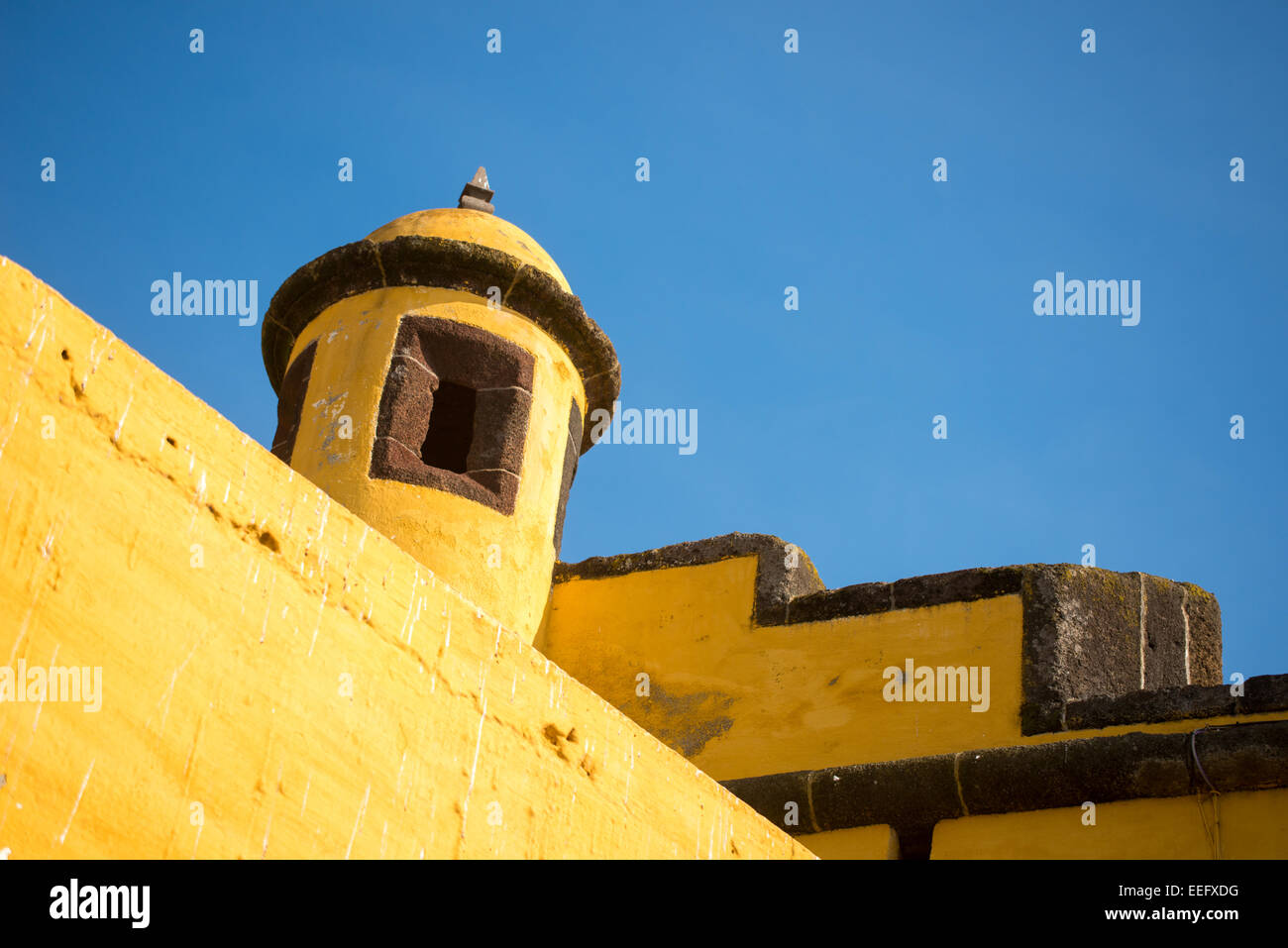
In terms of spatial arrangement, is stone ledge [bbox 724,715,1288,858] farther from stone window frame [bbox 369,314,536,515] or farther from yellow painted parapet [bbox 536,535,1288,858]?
stone window frame [bbox 369,314,536,515]

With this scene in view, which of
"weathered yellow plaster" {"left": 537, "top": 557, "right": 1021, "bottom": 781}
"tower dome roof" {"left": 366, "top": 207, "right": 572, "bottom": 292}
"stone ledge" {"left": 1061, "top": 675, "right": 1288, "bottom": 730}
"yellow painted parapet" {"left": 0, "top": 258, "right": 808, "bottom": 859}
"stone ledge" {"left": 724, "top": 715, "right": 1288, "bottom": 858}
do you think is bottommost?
"yellow painted parapet" {"left": 0, "top": 258, "right": 808, "bottom": 859}

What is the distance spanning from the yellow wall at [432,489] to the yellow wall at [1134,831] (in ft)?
7.97

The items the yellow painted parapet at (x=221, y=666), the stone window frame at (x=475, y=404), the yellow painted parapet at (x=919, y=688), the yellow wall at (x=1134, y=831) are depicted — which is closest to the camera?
the yellow painted parapet at (x=221, y=666)

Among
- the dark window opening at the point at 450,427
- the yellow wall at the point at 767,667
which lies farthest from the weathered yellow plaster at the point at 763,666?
the dark window opening at the point at 450,427

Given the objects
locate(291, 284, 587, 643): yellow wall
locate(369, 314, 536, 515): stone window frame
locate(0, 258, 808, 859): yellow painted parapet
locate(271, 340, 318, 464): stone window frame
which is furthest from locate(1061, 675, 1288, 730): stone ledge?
locate(271, 340, 318, 464): stone window frame

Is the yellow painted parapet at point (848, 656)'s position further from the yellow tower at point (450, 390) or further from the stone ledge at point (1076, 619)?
the yellow tower at point (450, 390)

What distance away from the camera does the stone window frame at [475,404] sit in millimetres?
7121

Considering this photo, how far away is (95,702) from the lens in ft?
7.98

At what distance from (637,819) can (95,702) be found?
1.30 m

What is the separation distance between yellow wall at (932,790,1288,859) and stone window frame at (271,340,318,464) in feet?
12.3

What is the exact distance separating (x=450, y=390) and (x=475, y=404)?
0.65 ft

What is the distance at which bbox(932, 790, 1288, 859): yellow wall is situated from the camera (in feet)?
15.9

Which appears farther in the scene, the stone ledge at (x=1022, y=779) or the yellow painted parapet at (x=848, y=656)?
the yellow painted parapet at (x=848, y=656)
